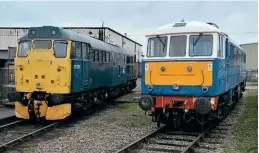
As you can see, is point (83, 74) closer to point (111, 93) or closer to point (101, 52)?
point (101, 52)

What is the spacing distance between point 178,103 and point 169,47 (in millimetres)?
1634

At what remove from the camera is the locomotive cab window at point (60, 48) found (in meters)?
12.2

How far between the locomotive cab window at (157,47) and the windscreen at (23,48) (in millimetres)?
4520

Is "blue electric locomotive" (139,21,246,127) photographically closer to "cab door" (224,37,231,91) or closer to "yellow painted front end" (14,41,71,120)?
"cab door" (224,37,231,91)

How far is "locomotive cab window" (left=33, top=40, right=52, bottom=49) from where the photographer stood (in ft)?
40.6

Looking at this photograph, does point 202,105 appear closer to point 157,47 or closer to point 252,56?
point 157,47

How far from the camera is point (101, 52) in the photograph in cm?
1584

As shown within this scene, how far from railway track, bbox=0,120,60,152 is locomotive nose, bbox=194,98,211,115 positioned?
4.68m

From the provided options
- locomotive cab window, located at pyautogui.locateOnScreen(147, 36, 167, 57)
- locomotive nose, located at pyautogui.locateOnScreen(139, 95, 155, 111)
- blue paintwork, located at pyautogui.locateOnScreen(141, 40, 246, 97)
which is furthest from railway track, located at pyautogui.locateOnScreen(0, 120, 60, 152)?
locomotive cab window, located at pyautogui.locateOnScreen(147, 36, 167, 57)

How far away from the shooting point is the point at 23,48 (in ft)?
41.8

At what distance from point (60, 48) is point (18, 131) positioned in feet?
10.1

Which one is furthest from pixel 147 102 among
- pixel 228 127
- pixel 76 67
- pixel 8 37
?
pixel 8 37

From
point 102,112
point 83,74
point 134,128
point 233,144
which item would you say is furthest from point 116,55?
point 233,144

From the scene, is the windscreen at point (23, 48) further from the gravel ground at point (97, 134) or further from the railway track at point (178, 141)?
the railway track at point (178, 141)
